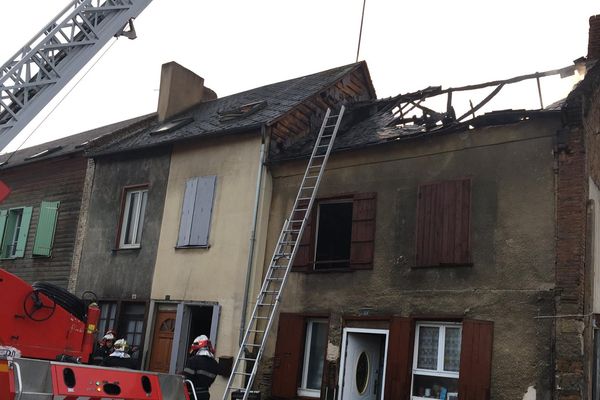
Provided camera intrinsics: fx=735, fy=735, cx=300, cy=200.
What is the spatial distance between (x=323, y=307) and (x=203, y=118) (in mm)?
6646

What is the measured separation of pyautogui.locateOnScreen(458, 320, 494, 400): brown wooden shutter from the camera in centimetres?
1042

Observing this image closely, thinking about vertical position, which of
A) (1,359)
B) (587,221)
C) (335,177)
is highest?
(335,177)

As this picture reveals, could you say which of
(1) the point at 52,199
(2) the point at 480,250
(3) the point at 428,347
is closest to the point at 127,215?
(1) the point at 52,199

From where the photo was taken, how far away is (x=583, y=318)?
33.0 ft

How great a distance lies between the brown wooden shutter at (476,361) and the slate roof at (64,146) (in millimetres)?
11032

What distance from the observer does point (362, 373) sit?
12508mm

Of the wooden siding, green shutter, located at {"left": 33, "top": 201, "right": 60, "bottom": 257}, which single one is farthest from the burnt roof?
green shutter, located at {"left": 33, "top": 201, "right": 60, "bottom": 257}

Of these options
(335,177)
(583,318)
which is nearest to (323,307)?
(335,177)

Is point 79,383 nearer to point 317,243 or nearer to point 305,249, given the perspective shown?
point 305,249

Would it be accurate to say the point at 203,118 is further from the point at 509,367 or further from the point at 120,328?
the point at 509,367

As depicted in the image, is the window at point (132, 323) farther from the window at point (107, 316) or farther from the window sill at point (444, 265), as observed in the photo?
the window sill at point (444, 265)

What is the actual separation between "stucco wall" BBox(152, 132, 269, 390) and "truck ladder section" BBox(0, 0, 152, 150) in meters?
4.02

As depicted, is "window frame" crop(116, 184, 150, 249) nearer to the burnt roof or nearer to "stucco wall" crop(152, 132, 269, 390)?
"stucco wall" crop(152, 132, 269, 390)

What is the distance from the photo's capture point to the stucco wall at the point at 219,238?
543 inches
